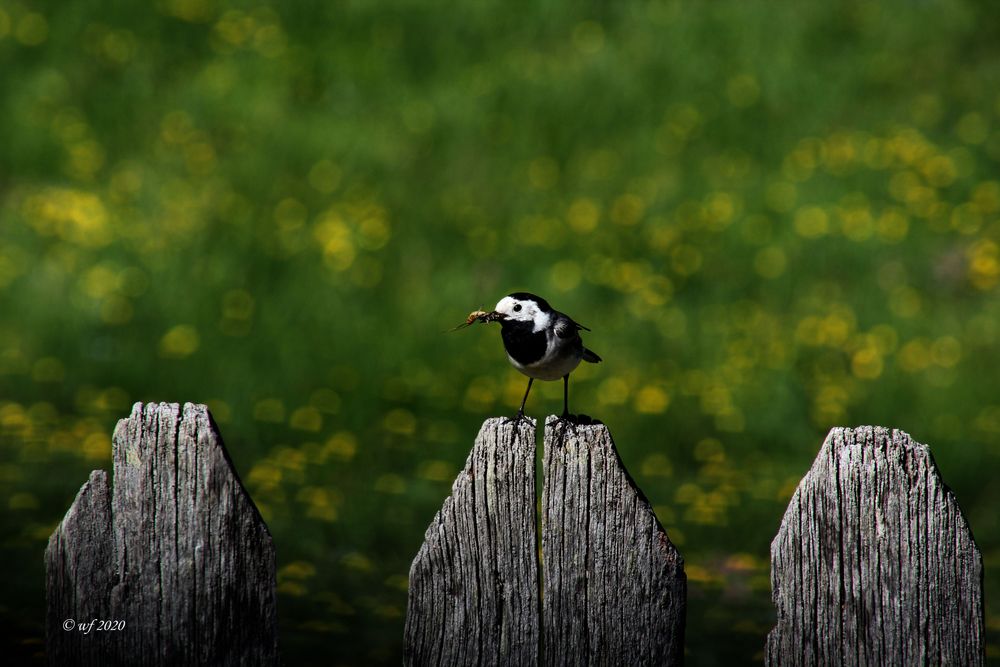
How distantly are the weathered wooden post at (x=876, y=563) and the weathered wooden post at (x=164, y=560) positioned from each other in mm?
965

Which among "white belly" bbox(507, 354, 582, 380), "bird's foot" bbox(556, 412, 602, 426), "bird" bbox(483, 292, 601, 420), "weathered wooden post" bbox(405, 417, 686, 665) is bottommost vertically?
"weathered wooden post" bbox(405, 417, 686, 665)

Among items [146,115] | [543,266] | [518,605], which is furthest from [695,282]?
[518,605]

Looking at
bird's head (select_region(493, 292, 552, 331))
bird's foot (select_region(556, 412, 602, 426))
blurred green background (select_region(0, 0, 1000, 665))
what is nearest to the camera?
bird's foot (select_region(556, 412, 602, 426))

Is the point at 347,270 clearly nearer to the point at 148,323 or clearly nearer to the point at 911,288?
the point at 148,323

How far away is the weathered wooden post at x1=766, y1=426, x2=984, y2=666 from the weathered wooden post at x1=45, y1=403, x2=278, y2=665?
97cm

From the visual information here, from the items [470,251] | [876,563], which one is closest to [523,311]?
[876,563]

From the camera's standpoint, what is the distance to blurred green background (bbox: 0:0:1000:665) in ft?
18.3

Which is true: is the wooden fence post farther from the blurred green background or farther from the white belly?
the blurred green background

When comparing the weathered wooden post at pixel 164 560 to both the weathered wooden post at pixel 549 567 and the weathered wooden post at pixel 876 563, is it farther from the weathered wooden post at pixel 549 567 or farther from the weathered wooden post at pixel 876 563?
the weathered wooden post at pixel 876 563

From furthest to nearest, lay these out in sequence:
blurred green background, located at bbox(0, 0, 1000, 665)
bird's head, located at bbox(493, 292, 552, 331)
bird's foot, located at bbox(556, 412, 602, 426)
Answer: blurred green background, located at bbox(0, 0, 1000, 665)
bird's head, located at bbox(493, 292, 552, 331)
bird's foot, located at bbox(556, 412, 602, 426)

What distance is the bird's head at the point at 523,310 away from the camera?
2736mm

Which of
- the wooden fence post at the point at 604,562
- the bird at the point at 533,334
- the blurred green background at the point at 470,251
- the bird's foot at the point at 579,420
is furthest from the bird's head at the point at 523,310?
the blurred green background at the point at 470,251

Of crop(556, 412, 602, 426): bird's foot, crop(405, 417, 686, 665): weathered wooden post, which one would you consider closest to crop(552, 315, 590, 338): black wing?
crop(556, 412, 602, 426): bird's foot

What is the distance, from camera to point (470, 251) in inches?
295
